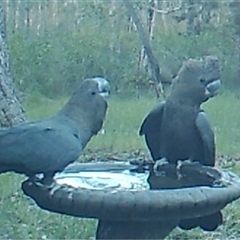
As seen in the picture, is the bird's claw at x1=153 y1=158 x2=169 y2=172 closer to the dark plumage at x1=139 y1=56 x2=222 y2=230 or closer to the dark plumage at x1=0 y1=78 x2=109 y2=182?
the dark plumage at x1=139 y1=56 x2=222 y2=230

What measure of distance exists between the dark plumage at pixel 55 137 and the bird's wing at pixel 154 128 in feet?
1.27

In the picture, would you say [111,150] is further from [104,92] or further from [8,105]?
[104,92]

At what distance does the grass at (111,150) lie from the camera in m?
5.39

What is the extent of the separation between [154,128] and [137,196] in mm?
823

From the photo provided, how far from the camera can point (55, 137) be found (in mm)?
3453

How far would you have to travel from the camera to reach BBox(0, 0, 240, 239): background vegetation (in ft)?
36.0

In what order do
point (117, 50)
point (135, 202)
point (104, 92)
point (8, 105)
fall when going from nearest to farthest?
1. point (135, 202)
2. point (104, 92)
3. point (8, 105)
4. point (117, 50)

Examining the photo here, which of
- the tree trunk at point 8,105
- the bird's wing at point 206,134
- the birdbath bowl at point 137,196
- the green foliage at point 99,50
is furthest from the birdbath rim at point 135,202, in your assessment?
the green foliage at point 99,50

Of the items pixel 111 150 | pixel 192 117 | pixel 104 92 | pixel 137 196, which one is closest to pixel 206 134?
pixel 192 117

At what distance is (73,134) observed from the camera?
11.6ft

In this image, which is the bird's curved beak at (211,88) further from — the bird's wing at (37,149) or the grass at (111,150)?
the grass at (111,150)

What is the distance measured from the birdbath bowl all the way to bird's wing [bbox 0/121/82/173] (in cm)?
11

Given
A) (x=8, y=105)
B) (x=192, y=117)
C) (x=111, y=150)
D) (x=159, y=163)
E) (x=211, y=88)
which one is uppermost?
(x=211, y=88)

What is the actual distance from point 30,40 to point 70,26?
114 centimetres
